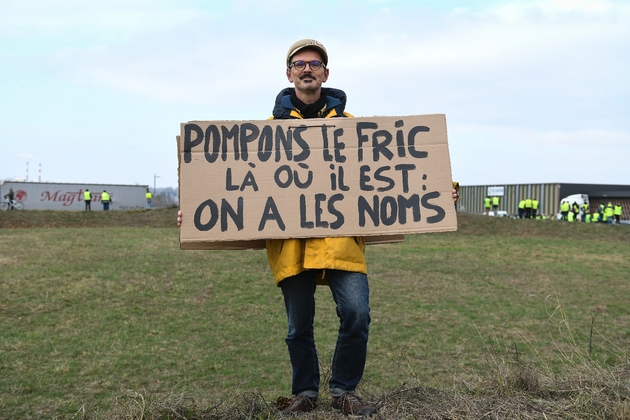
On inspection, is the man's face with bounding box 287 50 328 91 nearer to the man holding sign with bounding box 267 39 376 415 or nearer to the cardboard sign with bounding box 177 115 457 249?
the man holding sign with bounding box 267 39 376 415

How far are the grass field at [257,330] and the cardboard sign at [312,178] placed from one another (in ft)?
3.11

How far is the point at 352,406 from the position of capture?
10.3 ft

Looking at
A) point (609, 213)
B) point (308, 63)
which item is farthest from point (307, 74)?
point (609, 213)

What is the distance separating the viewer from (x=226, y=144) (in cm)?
352

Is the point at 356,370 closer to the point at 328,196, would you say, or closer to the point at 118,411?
the point at 328,196

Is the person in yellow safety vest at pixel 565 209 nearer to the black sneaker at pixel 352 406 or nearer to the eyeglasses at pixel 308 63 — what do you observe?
the eyeglasses at pixel 308 63

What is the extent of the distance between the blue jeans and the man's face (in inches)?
41.4

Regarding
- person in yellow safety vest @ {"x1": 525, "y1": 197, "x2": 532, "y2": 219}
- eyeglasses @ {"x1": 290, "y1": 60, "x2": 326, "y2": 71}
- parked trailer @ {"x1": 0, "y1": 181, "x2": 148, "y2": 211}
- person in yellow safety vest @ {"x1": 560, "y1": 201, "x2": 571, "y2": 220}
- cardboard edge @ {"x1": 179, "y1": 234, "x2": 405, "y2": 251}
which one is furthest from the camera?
parked trailer @ {"x1": 0, "y1": 181, "x2": 148, "y2": 211}

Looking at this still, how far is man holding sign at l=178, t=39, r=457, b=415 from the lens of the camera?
321cm

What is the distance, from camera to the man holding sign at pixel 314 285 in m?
3.21

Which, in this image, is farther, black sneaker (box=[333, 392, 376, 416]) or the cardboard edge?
the cardboard edge

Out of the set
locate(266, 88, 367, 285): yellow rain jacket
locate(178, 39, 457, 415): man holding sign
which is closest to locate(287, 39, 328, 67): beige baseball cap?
locate(178, 39, 457, 415): man holding sign

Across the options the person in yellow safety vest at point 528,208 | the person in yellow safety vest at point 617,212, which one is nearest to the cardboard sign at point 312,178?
the person in yellow safety vest at point 528,208

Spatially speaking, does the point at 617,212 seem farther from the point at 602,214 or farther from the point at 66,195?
the point at 66,195
